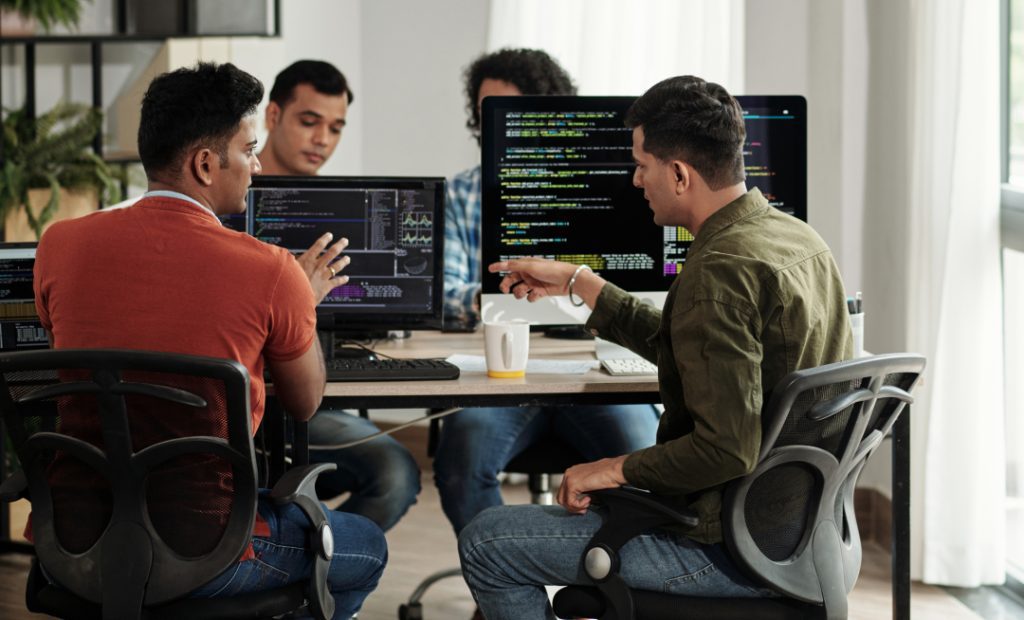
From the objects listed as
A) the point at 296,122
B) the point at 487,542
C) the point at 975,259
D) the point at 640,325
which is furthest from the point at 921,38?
the point at 487,542

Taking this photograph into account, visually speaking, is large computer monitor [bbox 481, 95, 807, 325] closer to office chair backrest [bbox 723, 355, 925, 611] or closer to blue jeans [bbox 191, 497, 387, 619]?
blue jeans [bbox 191, 497, 387, 619]

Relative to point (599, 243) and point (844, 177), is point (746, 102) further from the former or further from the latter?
point (844, 177)

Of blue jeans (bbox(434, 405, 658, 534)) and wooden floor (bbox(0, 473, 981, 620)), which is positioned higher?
blue jeans (bbox(434, 405, 658, 534))

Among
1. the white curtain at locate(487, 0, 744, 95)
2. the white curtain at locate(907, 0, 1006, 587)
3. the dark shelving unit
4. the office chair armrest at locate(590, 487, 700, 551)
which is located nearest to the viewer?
the office chair armrest at locate(590, 487, 700, 551)

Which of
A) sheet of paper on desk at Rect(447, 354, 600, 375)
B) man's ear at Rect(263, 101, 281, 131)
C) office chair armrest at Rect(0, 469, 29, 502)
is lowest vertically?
office chair armrest at Rect(0, 469, 29, 502)

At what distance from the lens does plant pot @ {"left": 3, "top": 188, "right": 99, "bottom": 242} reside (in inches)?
167

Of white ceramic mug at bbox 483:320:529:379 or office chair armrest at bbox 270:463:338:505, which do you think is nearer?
office chair armrest at bbox 270:463:338:505

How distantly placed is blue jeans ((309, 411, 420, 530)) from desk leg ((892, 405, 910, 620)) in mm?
1045

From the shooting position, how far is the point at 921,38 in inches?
123

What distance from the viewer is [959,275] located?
307 cm

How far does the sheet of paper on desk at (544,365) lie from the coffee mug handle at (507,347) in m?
0.08

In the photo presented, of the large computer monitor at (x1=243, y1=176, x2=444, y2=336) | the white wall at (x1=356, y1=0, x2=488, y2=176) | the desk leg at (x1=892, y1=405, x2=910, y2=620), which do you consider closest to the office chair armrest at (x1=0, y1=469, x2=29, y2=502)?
the large computer monitor at (x1=243, y1=176, x2=444, y2=336)

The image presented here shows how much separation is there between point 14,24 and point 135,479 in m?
3.38

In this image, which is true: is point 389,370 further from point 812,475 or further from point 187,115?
point 812,475
